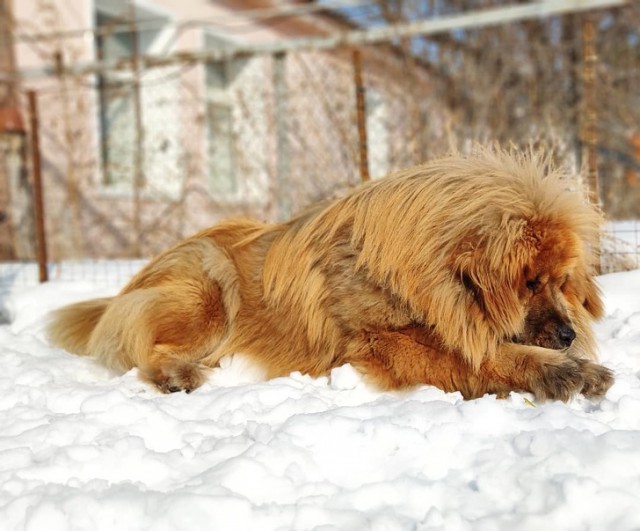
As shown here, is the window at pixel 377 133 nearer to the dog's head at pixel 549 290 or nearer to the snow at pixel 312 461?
the dog's head at pixel 549 290

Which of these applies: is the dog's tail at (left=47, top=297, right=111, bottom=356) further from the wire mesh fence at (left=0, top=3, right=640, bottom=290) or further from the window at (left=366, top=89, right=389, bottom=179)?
the window at (left=366, top=89, right=389, bottom=179)

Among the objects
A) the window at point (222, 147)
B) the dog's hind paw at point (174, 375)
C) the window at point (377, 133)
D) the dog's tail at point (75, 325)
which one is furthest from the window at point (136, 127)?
the dog's hind paw at point (174, 375)

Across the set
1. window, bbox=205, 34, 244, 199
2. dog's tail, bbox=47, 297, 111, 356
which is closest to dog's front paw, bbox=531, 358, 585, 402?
dog's tail, bbox=47, 297, 111, 356

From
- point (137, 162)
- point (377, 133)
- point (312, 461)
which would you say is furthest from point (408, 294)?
point (137, 162)

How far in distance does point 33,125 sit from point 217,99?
16.8ft

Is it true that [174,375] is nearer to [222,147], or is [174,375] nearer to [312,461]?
[312,461]

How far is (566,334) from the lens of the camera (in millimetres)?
3020

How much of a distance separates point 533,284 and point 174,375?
1755 mm

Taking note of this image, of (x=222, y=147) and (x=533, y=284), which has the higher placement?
(x=222, y=147)

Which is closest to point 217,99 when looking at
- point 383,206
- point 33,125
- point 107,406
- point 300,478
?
point 33,125

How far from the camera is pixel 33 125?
6.17 metres

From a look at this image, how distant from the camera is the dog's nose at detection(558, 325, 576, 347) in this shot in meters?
3.02

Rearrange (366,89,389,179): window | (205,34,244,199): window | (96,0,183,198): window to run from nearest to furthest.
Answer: (366,89,389,179): window < (96,0,183,198): window < (205,34,244,199): window

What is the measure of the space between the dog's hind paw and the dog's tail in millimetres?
662
